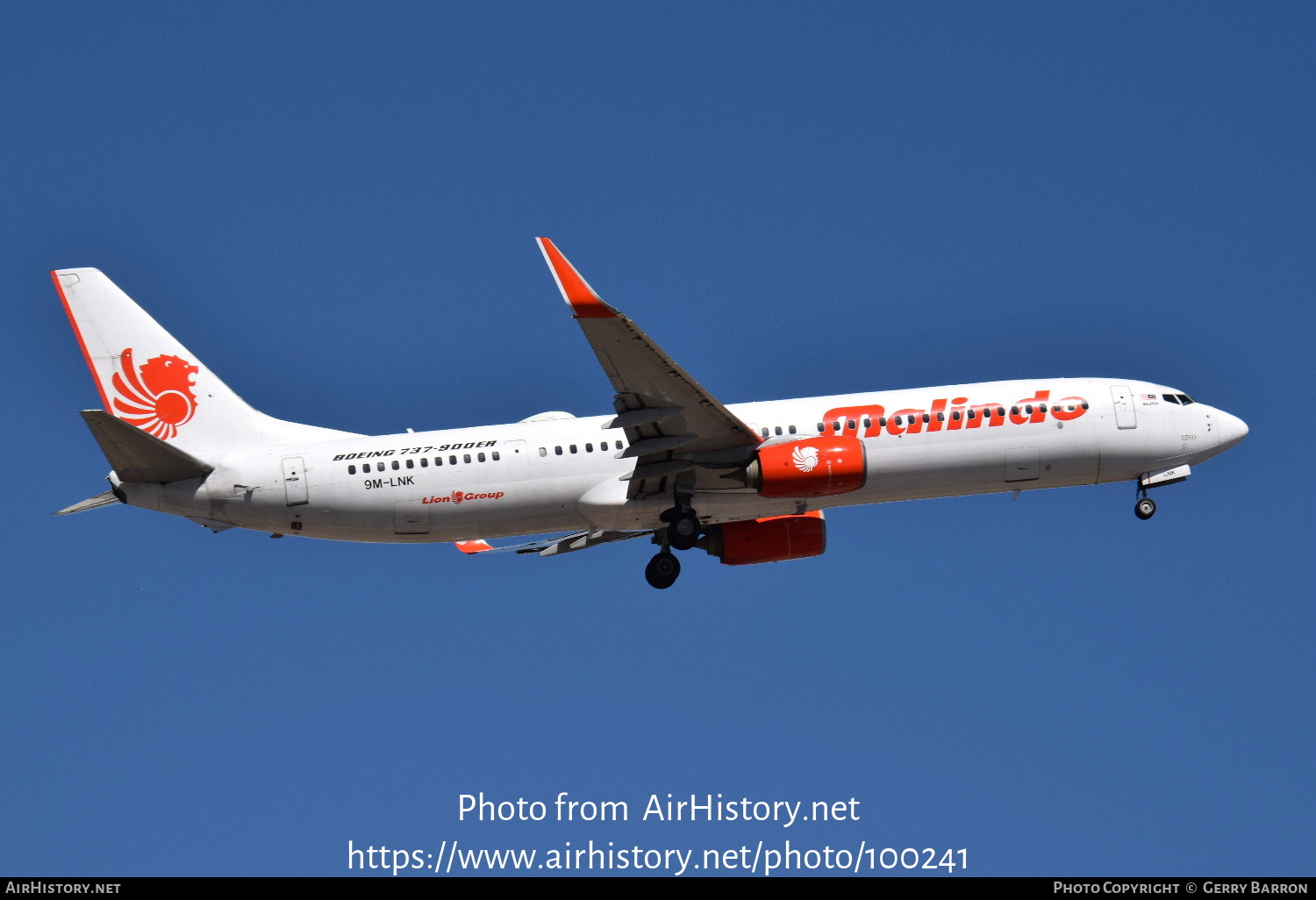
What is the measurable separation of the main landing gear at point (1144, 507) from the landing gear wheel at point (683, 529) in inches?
556

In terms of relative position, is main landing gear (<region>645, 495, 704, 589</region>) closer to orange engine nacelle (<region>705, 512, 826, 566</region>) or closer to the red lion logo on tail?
orange engine nacelle (<region>705, 512, 826, 566</region>)

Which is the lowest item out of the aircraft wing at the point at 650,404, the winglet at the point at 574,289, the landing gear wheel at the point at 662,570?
the landing gear wheel at the point at 662,570

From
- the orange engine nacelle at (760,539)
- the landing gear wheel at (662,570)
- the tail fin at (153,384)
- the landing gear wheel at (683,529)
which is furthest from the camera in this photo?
the orange engine nacelle at (760,539)

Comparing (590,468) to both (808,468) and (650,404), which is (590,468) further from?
(808,468)

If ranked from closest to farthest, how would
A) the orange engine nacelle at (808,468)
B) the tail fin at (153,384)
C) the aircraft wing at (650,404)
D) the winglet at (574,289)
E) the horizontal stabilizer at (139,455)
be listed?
the winglet at (574,289), the aircraft wing at (650,404), the horizontal stabilizer at (139,455), the orange engine nacelle at (808,468), the tail fin at (153,384)

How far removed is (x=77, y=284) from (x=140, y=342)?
103 inches

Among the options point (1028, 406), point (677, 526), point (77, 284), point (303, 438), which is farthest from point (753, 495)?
point (77, 284)

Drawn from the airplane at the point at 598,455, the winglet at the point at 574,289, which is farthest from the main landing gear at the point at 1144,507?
the winglet at the point at 574,289

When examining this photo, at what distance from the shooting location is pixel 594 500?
43.8m

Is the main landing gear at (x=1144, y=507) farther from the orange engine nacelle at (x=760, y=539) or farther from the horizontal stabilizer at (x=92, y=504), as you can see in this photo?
the horizontal stabilizer at (x=92, y=504)

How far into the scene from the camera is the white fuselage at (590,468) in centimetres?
4303

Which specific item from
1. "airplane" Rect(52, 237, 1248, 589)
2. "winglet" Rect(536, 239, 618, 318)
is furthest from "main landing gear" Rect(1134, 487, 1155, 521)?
"winglet" Rect(536, 239, 618, 318)

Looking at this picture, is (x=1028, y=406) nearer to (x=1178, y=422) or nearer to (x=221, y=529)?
(x=1178, y=422)

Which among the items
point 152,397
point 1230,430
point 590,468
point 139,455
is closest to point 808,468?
point 590,468
